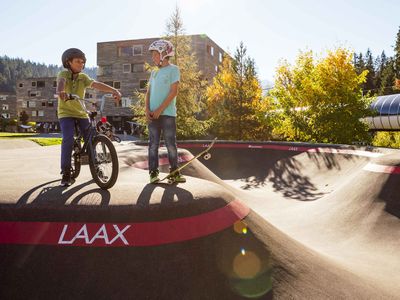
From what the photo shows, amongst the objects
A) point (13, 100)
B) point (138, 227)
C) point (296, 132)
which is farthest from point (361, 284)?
point (13, 100)

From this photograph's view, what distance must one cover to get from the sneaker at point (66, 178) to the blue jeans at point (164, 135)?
129 centimetres

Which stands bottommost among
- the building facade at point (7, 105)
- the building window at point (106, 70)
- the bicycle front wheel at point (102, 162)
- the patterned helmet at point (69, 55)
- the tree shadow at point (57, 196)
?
the tree shadow at point (57, 196)

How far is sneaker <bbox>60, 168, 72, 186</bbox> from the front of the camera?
16.4 ft

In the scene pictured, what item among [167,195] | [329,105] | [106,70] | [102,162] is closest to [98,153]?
[102,162]

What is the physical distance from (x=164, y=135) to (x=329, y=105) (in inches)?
763

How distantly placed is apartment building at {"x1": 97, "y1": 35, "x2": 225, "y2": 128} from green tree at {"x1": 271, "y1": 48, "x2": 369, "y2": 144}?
26.4 metres

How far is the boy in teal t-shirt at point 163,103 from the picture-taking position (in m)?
5.25

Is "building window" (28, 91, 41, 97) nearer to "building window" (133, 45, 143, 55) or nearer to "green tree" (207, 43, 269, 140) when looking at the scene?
"building window" (133, 45, 143, 55)

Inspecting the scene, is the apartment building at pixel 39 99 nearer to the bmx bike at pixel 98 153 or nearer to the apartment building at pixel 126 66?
the apartment building at pixel 126 66

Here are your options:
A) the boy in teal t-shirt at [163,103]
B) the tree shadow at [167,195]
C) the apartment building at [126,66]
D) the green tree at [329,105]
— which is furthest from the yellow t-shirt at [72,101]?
the apartment building at [126,66]

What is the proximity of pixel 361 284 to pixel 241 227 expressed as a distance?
182cm

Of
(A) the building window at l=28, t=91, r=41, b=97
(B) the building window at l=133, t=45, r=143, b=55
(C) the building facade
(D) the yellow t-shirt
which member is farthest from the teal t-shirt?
(C) the building facade

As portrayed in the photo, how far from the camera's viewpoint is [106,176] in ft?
16.4

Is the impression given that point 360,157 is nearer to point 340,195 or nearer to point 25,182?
Result: point 340,195
